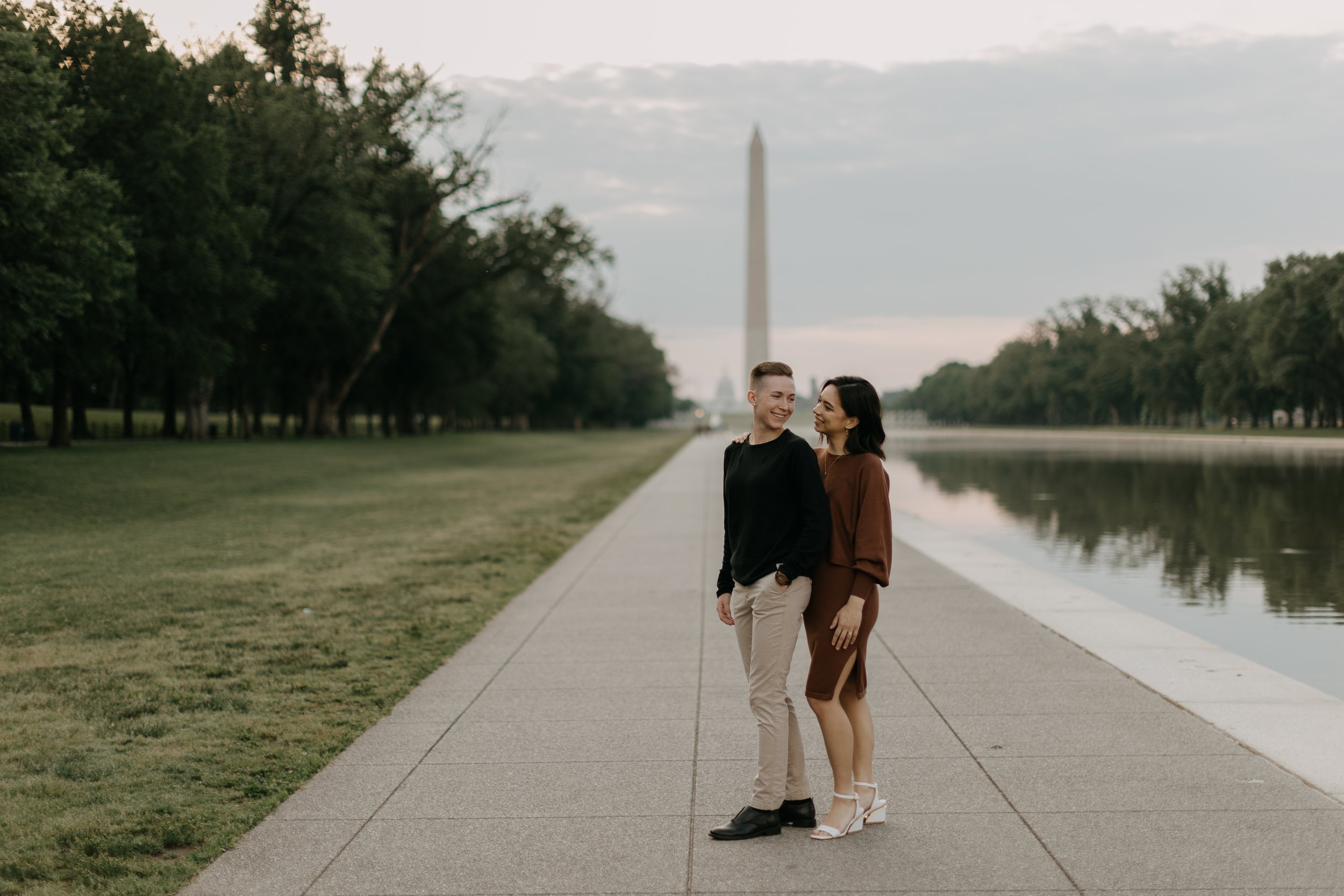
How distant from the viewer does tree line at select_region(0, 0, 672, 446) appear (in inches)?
955

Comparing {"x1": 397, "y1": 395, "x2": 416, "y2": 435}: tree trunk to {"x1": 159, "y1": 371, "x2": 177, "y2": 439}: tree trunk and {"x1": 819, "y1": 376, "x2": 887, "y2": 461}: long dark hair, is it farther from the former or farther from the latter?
{"x1": 819, "y1": 376, "x2": 887, "y2": 461}: long dark hair

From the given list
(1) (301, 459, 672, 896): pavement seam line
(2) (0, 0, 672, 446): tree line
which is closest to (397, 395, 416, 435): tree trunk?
(2) (0, 0, 672, 446): tree line

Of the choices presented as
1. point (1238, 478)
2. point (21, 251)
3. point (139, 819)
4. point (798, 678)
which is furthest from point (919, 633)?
point (1238, 478)

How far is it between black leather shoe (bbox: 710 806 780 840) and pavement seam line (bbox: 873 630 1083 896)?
103 cm

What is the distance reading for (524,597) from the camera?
11172mm

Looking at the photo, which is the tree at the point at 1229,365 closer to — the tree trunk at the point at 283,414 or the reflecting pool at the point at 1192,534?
the reflecting pool at the point at 1192,534

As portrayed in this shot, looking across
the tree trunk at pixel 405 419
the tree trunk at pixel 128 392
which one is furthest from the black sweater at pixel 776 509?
the tree trunk at pixel 405 419

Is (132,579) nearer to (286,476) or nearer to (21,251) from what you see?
(21,251)

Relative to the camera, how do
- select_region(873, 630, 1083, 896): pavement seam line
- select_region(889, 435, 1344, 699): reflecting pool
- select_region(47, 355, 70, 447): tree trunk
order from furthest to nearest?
select_region(47, 355, 70, 447): tree trunk, select_region(889, 435, 1344, 699): reflecting pool, select_region(873, 630, 1083, 896): pavement seam line

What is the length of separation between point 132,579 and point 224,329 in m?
31.5

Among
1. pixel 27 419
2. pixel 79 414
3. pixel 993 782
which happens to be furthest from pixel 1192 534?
pixel 27 419

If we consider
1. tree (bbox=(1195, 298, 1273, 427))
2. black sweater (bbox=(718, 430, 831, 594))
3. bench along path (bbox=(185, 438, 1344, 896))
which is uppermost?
tree (bbox=(1195, 298, 1273, 427))

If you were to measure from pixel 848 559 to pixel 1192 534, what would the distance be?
47.2ft

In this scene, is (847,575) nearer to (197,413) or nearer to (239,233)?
(239,233)
